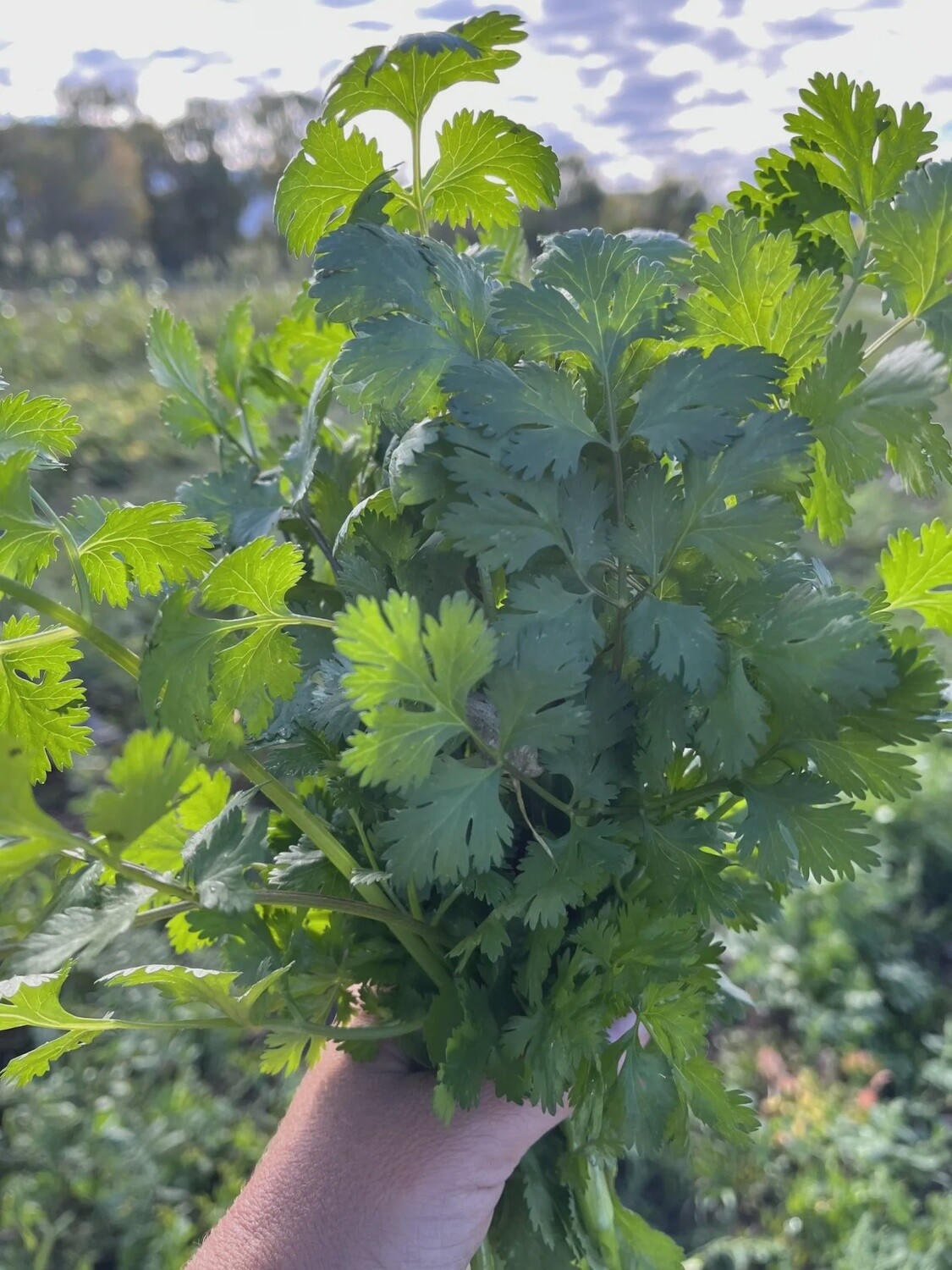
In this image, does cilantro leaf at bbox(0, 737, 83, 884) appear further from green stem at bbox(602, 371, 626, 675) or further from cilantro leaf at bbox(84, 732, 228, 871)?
green stem at bbox(602, 371, 626, 675)

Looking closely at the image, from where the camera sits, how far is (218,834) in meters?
0.56

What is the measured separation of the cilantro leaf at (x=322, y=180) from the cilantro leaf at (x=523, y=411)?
6.0 inches

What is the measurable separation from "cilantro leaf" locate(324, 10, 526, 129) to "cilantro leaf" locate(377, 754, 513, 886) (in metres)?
0.43

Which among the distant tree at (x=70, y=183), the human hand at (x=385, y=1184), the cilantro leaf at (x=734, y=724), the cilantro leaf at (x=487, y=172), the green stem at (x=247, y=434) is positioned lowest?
the human hand at (x=385, y=1184)

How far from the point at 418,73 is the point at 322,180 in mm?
90

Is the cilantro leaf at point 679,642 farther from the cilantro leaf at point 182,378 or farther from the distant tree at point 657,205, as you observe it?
the distant tree at point 657,205

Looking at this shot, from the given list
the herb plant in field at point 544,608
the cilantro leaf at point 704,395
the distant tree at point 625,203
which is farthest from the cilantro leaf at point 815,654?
the distant tree at point 625,203

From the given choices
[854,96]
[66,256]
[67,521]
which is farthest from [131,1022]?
[66,256]

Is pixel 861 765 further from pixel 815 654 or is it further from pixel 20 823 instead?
pixel 20 823

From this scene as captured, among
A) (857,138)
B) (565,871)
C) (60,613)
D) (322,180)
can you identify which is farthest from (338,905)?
(857,138)

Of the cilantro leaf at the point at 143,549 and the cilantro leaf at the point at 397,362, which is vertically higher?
the cilantro leaf at the point at 397,362

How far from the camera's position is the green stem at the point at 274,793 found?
47cm

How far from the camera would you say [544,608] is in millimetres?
530

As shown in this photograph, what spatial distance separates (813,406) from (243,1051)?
5.52 feet
